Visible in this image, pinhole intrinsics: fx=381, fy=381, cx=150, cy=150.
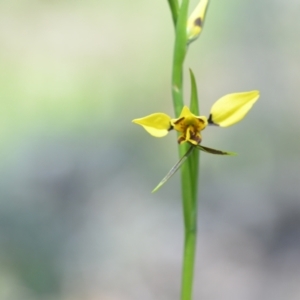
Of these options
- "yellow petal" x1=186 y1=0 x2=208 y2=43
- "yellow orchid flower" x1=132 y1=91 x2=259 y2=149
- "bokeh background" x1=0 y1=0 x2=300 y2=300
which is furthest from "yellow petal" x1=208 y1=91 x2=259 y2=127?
"bokeh background" x1=0 y1=0 x2=300 y2=300

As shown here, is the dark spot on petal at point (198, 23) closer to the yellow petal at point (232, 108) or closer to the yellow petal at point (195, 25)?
the yellow petal at point (195, 25)

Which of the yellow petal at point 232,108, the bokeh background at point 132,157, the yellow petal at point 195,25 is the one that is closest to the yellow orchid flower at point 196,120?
the yellow petal at point 232,108

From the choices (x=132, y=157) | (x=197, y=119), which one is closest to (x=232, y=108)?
(x=197, y=119)

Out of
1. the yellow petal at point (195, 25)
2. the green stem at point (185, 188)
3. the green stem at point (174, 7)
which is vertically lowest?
the green stem at point (185, 188)

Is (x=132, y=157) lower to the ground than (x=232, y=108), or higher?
lower

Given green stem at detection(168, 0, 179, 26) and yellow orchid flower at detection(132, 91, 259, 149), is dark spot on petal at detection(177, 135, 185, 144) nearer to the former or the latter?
yellow orchid flower at detection(132, 91, 259, 149)

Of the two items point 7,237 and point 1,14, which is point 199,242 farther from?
point 1,14

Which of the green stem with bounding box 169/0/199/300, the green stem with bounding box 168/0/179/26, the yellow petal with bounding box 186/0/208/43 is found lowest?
the green stem with bounding box 169/0/199/300

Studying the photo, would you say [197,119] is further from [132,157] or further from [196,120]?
[132,157]
